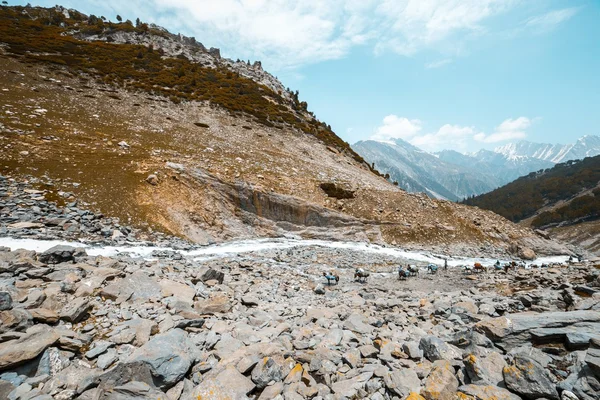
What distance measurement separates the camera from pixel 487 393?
571 cm

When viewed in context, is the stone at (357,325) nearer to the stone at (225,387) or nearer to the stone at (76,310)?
the stone at (225,387)

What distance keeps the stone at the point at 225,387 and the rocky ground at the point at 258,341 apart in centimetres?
3

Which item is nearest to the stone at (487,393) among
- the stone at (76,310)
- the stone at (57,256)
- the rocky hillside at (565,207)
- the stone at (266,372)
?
the stone at (266,372)

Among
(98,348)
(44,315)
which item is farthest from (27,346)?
(44,315)

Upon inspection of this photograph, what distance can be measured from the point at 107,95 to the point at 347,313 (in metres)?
59.4

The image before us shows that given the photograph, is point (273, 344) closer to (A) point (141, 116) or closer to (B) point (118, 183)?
(B) point (118, 183)

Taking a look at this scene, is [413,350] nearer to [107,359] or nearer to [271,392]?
[271,392]

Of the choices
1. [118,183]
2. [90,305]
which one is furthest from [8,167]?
[90,305]

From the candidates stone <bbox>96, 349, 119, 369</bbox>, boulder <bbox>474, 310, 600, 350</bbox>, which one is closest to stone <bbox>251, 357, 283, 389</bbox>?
stone <bbox>96, 349, 119, 369</bbox>

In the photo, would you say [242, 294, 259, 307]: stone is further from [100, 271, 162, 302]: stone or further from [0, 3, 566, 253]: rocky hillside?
[0, 3, 566, 253]: rocky hillside

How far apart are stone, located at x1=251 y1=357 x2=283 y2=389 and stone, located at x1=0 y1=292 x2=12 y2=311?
725cm

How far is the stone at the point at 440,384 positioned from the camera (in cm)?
583

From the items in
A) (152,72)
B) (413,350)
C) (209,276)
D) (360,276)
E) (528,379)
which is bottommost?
(360,276)

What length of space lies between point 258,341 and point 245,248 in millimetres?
18626
